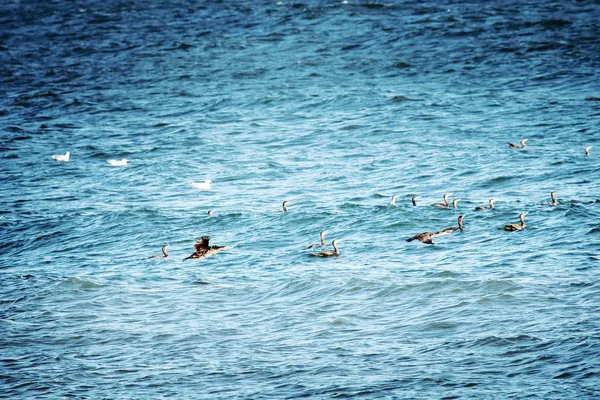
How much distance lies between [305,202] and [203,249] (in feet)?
13.4

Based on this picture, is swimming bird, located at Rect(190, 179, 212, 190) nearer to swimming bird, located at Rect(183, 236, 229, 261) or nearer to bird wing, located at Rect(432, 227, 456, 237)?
swimming bird, located at Rect(183, 236, 229, 261)

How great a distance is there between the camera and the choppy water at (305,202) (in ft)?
40.5

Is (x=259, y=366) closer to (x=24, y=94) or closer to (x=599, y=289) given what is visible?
(x=599, y=289)

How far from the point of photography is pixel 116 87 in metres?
31.8

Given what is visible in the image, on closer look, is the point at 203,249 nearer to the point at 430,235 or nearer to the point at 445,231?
the point at 430,235

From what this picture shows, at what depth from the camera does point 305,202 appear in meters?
20.6

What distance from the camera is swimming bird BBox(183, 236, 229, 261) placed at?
55.1ft

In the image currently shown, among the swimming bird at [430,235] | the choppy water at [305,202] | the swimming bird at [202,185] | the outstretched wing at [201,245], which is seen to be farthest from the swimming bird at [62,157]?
the swimming bird at [430,235]

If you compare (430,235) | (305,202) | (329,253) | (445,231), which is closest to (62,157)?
(305,202)

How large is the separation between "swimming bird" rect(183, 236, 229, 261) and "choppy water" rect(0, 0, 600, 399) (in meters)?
0.16

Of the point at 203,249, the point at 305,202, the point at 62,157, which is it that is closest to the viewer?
the point at 203,249

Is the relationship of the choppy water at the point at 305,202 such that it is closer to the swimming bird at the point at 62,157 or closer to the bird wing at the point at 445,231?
the bird wing at the point at 445,231

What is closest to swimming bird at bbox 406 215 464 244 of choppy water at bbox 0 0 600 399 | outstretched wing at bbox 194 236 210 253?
choppy water at bbox 0 0 600 399

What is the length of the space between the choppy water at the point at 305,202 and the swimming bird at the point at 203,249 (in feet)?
0.53
